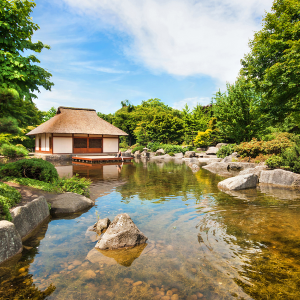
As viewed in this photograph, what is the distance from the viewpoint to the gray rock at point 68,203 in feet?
20.1

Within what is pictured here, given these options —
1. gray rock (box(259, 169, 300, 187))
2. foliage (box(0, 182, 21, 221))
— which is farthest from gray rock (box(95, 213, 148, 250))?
gray rock (box(259, 169, 300, 187))

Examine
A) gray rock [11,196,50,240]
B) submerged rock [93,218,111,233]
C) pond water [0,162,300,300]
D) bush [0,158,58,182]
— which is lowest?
pond water [0,162,300,300]

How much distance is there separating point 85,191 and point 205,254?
5.13m

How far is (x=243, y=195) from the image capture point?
26.9 feet

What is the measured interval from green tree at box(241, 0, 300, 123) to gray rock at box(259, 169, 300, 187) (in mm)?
5354

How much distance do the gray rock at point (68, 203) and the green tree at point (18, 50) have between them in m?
3.20

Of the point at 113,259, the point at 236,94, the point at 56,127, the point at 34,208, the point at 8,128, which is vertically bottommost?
the point at 113,259

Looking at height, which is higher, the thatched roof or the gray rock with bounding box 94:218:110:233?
the thatched roof

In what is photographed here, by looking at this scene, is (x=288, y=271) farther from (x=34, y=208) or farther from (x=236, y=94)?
(x=236, y=94)

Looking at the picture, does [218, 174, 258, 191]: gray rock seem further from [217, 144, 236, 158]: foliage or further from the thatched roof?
the thatched roof

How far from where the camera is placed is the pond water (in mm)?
3000

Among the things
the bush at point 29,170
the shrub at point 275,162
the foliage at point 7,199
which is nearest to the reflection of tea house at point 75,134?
the bush at point 29,170

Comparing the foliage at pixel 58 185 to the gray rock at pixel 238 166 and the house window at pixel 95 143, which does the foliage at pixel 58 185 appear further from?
the house window at pixel 95 143

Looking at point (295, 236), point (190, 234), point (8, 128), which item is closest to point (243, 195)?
point (295, 236)
